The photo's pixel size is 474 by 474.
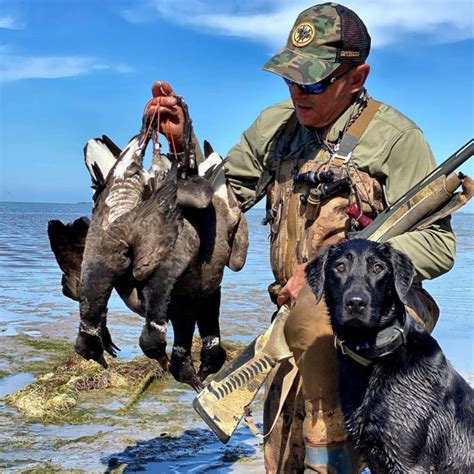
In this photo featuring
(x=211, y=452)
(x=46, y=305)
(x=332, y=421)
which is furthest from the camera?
(x=46, y=305)

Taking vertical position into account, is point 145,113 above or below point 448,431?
above

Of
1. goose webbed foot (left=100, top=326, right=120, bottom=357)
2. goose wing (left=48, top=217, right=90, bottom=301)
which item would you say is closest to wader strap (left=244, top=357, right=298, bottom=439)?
goose webbed foot (left=100, top=326, right=120, bottom=357)

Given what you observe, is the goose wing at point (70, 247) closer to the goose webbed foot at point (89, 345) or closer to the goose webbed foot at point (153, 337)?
the goose webbed foot at point (89, 345)

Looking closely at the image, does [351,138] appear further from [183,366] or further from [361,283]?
[183,366]

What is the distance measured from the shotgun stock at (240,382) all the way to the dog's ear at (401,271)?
835 mm

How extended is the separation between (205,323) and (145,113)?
4.68 ft

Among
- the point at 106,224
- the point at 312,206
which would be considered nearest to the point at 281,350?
the point at 312,206

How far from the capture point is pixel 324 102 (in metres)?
5.16

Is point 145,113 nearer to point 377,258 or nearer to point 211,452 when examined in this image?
point 377,258

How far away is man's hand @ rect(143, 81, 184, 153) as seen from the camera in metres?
5.08

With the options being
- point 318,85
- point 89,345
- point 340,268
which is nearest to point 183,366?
point 89,345

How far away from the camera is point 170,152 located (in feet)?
17.3

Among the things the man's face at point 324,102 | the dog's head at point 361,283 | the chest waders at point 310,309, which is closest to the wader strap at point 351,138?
the chest waders at point 310,309

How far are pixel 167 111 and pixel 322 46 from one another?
0.99 m
